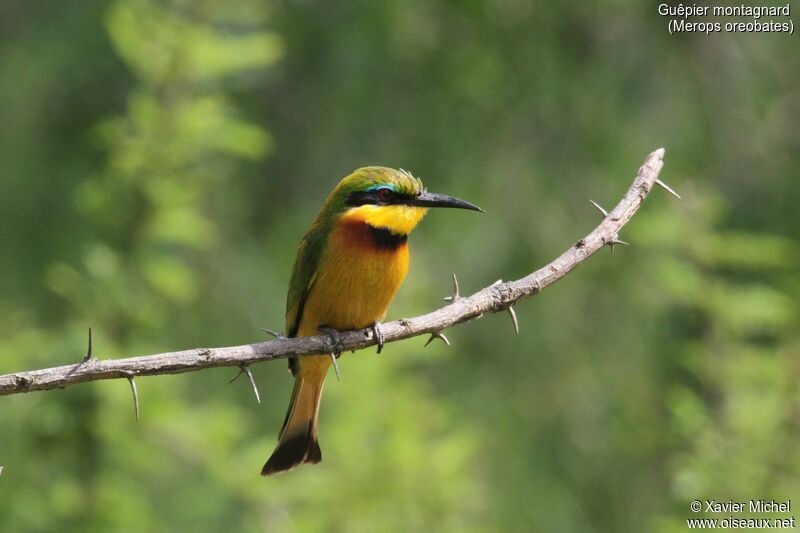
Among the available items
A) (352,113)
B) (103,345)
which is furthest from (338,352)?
(352,113)

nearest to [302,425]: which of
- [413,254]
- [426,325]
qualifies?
[426,325]

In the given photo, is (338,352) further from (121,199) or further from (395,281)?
(121,199)

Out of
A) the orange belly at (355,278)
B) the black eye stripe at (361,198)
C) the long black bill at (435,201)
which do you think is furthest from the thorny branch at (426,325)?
the black eye stripe at (361,198)

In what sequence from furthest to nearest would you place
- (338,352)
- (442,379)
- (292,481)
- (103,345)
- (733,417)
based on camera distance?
1. (442,379)
2. (292,481)
3. (733,417)
4. (103,345)
5. (338,352)

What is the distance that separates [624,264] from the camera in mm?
6875

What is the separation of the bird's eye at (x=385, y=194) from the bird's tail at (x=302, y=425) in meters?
0.66

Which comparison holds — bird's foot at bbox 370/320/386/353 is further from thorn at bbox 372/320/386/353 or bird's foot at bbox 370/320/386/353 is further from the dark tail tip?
the dark tail tip

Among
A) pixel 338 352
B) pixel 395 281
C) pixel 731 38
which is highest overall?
pixel 731 38

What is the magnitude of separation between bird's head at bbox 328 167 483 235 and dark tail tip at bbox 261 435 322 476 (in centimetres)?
88

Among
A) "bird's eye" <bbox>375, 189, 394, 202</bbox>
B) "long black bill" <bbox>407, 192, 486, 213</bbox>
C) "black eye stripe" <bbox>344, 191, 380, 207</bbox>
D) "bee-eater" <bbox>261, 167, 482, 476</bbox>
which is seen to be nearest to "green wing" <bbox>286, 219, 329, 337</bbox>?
"bee-eater" <bbox>261, 167, 482, 476</bbox>

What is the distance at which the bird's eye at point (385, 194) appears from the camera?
4050 millimetres

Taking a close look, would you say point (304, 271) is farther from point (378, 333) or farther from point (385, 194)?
point (378, 333)

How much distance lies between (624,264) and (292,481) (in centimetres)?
250

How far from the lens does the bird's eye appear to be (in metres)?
4.05
